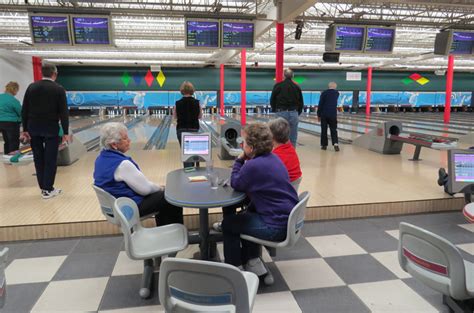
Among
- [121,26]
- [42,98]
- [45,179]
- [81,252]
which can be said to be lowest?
[81,252]

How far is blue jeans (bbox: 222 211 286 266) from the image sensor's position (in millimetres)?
1983

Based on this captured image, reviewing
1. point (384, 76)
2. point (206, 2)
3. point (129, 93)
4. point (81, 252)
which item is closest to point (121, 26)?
point (206, 2)

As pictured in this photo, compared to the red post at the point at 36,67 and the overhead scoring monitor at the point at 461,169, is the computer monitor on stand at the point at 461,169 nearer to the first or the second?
the overhead scoring monitor at the point at 461,169

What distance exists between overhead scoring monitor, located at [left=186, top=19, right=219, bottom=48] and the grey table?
3.95 metres

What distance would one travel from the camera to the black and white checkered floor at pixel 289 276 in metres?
1.96

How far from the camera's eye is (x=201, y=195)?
2.04 meters

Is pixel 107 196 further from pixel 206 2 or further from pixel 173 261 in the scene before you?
pixel 206 2

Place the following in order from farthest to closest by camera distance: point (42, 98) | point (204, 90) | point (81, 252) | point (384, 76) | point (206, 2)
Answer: point (384, 76) < point (204, 90) < point (206, 2) < point (42, 98) < point (81, 252)

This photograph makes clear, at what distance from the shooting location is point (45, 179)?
348cm

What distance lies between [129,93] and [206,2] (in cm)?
1181

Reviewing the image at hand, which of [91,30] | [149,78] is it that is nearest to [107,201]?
[91,30]

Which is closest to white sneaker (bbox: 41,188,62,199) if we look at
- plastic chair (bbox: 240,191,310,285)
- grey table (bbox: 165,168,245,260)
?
grey table (bbox: 165,168,245,260)

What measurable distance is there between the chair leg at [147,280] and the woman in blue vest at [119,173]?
33cm

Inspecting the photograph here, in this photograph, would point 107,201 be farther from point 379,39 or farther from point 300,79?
point 300,79
